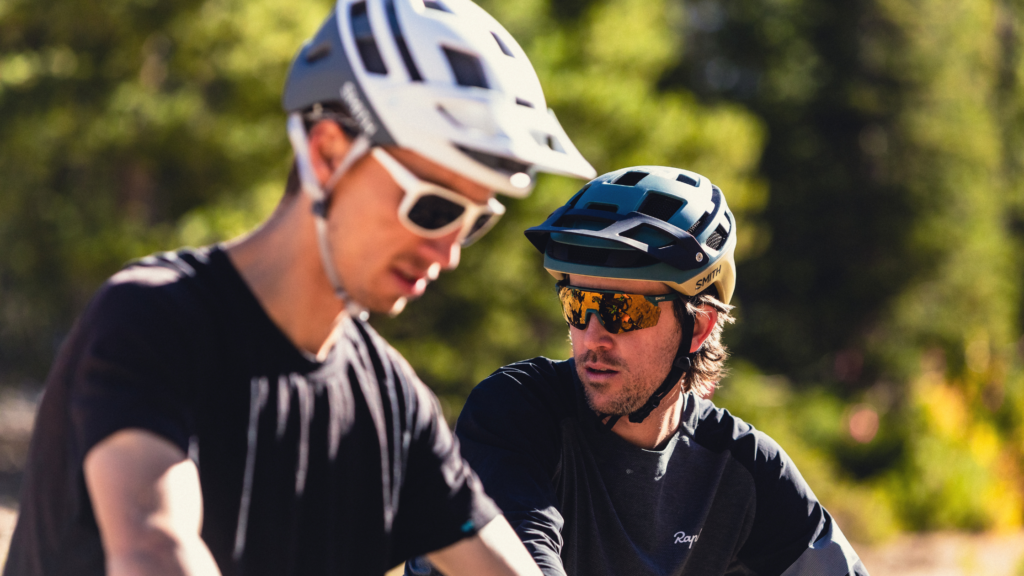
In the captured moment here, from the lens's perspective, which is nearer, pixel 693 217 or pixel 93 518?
pixel 93 518

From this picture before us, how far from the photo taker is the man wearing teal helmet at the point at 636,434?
2.91 meters

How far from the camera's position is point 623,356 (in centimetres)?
327

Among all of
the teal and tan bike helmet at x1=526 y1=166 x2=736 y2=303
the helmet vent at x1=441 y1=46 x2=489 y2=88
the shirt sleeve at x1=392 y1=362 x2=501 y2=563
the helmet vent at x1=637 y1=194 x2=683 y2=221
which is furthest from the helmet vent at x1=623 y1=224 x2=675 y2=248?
the helmet vent at x1=441 y1=46 x2=489 y2=88

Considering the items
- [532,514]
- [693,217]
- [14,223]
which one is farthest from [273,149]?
[532,514]

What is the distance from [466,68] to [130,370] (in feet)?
2.51

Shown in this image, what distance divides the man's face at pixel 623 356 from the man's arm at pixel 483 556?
110 centimetres

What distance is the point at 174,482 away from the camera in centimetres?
150

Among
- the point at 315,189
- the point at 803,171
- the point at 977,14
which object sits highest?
the point at 315,189

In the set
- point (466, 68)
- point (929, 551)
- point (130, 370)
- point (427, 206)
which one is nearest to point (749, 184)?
point (929, 551)

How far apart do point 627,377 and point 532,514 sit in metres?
0.70

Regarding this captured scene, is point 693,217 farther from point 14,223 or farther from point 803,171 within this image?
point 803,171

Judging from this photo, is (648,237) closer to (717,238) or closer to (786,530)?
(717,238)

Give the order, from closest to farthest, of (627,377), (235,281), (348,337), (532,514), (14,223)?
1. (235,281)
2. (348,337)
3. (532,514)
4. (627,377)
5. (14,223)

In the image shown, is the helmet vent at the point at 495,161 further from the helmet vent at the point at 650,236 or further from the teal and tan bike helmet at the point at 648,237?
the helmet vent at the point at 650,236
